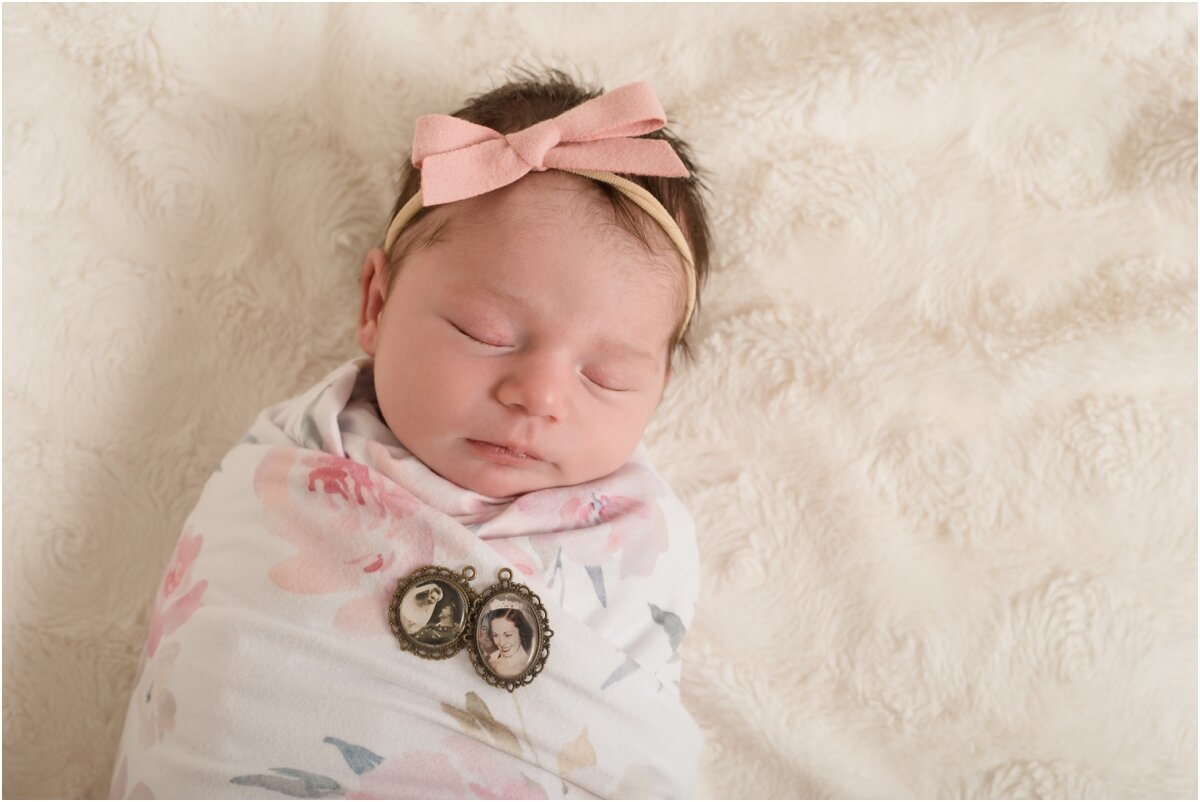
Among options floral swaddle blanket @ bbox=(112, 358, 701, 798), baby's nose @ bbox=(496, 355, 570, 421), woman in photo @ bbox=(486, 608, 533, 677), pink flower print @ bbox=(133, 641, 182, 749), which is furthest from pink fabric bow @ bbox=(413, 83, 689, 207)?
pink flower print @ bbox=(133, 641, 182, 749)

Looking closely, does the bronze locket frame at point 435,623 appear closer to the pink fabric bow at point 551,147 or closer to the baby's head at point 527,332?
the baby's head at point 527,332

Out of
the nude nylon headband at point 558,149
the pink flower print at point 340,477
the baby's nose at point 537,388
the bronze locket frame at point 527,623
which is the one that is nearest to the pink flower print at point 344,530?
the pink flower print at point 340,477

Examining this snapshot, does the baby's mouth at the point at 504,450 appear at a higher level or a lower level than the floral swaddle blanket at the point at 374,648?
higher

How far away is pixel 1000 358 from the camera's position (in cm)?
164

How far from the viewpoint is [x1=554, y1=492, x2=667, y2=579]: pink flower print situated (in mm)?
1399

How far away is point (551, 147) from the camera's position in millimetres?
1429

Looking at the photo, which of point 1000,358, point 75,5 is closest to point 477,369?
point 1000,358

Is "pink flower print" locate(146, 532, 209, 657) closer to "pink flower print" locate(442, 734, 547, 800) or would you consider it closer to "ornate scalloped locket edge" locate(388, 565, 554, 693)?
"ornate scalloped locket edge" locate(388, 565, 554, 693)

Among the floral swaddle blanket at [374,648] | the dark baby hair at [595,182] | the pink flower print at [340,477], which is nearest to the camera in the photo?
the floral swaddle blanket at [374,648]

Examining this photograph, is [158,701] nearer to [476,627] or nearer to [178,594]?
[178,594]

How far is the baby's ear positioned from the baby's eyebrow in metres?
0.22

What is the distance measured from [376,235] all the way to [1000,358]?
1121mm

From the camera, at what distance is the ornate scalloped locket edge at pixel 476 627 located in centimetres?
126

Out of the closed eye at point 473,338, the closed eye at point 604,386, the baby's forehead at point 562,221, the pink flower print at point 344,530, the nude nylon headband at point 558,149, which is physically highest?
the nude nylon headband at point 558,149
